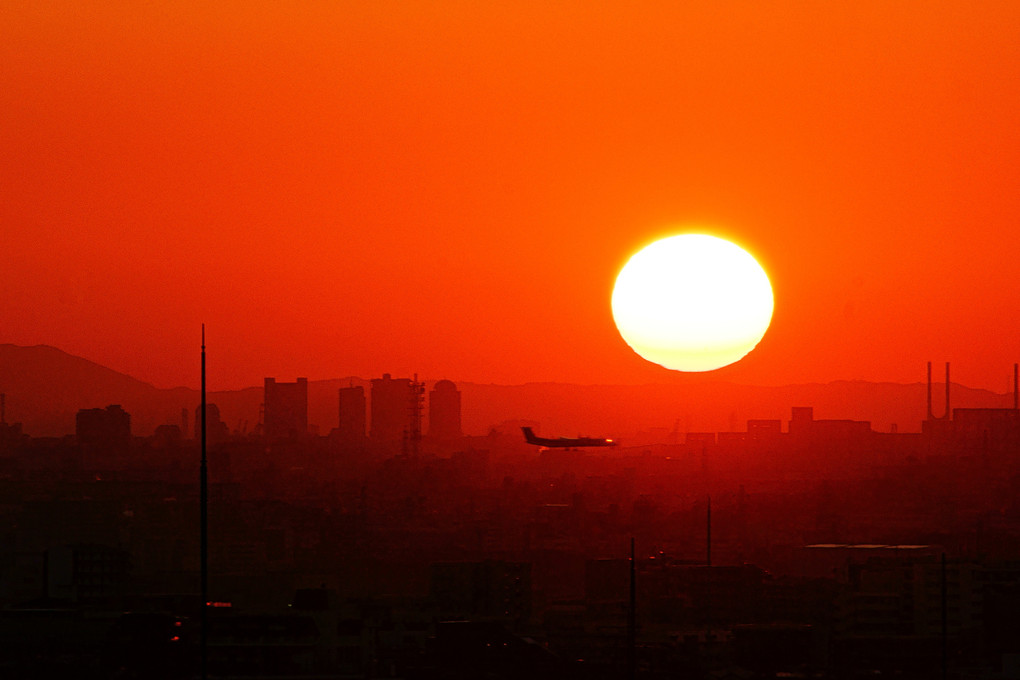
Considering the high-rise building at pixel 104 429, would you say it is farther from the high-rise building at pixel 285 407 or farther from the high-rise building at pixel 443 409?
the high-rise building at pixel 443 409

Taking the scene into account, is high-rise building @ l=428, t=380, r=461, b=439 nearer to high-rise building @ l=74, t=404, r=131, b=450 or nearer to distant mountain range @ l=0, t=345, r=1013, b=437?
distant mountain range @ l=0, t=345, r=1013, b=437

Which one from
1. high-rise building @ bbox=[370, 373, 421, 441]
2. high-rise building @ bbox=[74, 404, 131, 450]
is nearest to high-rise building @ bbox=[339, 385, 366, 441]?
high-rise building @ bbox=[370, 373, 421, 441]

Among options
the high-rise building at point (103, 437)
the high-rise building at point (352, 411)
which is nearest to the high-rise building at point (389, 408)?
the high-rise building at point (352, 411)

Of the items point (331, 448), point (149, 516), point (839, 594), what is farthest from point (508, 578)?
point (331, 448)

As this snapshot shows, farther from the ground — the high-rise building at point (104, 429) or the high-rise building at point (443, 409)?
the high-rise building at point (443, 409)

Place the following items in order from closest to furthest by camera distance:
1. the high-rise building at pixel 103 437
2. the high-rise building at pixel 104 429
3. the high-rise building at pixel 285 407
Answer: the high-rise building at pixel 103 437 → the high-rise building at pixel 104 429 → the high-rise building at pixel 285 407

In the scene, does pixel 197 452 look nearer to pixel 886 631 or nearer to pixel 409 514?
pixel 409 514
